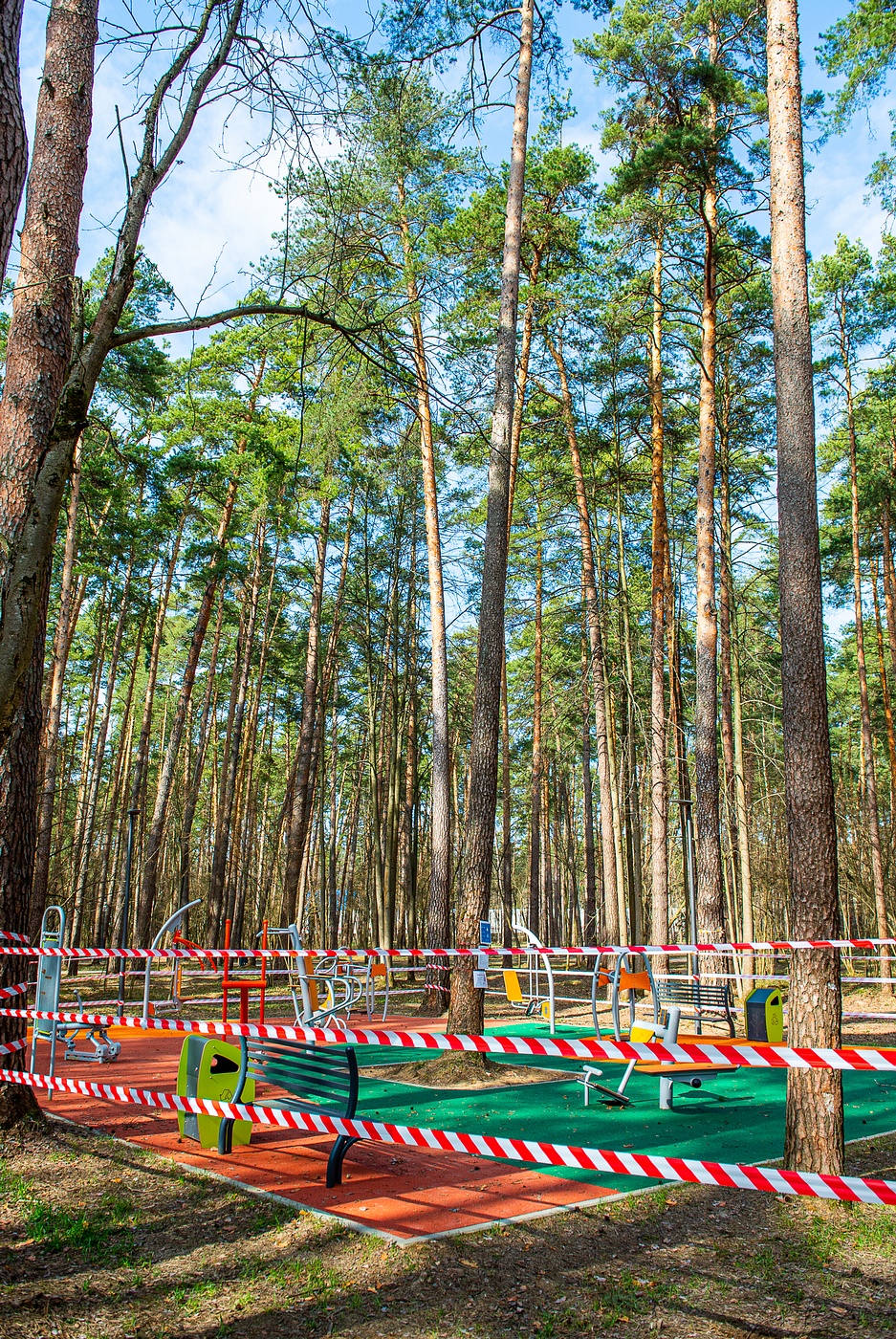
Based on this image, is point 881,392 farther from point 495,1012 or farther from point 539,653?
point 495,1012

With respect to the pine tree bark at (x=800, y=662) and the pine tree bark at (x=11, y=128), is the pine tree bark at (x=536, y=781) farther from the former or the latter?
the pine tree bark at (x=11, y=128)

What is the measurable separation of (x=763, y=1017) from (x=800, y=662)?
4899 mm

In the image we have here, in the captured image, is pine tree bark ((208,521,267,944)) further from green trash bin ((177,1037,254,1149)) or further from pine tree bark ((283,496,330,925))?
green trash bin ((177,1037,254,1149))

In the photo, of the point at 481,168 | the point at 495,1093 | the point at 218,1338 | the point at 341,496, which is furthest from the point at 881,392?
the point at 218,1338

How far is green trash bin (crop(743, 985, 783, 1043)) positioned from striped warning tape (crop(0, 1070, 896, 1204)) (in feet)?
15.6

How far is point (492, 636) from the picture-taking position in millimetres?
8297

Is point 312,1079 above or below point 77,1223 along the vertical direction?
above

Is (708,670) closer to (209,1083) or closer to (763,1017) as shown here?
(763,1017)

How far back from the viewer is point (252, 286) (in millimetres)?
4668

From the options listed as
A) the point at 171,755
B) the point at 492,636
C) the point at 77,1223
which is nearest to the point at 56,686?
the point at 171,755

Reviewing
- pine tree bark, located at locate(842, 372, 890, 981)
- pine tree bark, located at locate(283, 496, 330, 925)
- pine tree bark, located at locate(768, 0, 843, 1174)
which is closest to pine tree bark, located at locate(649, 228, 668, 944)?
pine tree bark, located at locate(842, 372, 890, 981)

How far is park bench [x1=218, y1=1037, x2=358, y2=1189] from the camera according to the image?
4523mm

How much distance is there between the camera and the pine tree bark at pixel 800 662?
15.3 feet

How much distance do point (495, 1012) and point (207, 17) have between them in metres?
12.9
